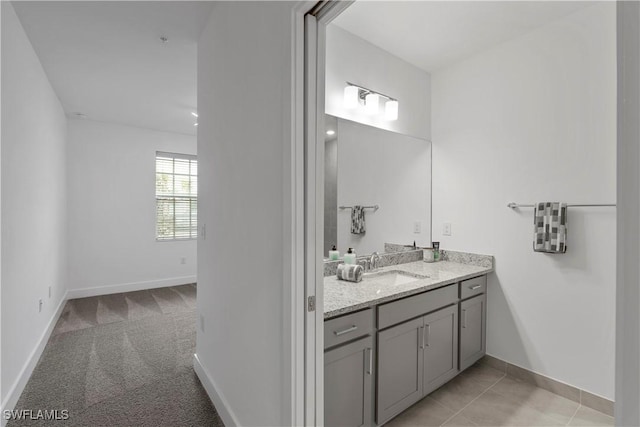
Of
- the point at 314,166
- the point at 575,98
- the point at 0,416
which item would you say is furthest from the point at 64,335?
the point at 575,98

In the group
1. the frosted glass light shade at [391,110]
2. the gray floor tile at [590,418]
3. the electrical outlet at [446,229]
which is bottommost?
the gray floor tile at [590,418]

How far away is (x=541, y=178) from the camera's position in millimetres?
2424

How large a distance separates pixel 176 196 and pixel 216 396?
416cm

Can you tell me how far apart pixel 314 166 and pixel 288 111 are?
0.80 feet

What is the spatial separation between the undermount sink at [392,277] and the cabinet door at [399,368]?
36 cm

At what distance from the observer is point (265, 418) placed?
4.81 ft

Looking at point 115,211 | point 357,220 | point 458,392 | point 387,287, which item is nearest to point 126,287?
point 115,211

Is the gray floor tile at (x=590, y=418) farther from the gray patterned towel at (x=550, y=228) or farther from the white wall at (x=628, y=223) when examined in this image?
the white wall at (x=628, y=223)

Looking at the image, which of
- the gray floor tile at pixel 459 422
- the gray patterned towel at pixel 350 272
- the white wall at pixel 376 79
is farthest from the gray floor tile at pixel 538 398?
the white wall at pixel 376 79

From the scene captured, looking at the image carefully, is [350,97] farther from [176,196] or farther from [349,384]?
[176,196]

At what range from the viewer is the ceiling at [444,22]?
2170mm

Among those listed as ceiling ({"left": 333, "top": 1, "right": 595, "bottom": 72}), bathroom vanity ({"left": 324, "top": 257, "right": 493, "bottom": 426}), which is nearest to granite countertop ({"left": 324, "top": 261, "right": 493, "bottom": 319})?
bathroom vanity ({"left": 324, "top": 257, "right": 493, "bottom": 426})

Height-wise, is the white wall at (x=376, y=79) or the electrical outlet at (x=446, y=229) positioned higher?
the white wall at (x=376, y=79)

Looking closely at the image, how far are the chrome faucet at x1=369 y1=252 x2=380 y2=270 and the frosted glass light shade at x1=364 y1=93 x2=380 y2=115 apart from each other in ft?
3.88
